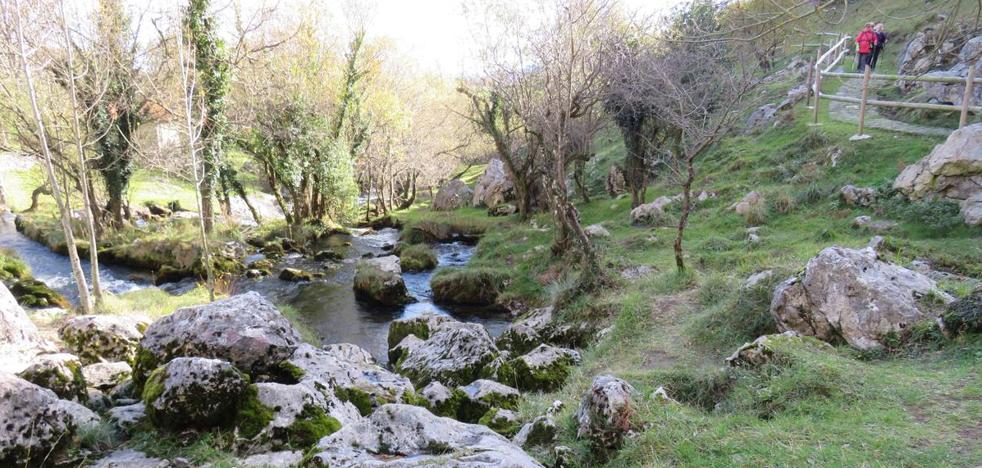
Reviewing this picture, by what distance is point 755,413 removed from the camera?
5.77 metres

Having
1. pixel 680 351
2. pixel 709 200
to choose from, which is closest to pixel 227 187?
pixel 709 200

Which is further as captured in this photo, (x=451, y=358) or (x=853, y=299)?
(x=451, y=358)

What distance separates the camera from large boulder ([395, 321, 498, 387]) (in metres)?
9.88

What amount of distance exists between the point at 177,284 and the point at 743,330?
19.7 metres

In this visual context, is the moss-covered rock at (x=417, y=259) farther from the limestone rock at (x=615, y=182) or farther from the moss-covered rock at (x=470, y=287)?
the limestone rock at (x=615, y=182)

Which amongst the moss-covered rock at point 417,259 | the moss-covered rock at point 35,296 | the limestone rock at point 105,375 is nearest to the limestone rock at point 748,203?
the moss-covered rock at point 417,259

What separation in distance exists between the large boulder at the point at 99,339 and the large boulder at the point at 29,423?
175 inches

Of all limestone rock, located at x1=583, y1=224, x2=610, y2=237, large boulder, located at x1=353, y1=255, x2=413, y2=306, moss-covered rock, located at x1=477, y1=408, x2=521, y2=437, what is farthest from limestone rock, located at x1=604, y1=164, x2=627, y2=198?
moss-covered rock, located at x1=477, y1=408, x2=521, y2=437

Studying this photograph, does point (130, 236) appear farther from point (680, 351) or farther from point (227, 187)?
point (680, 351)

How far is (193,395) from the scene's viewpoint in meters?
5.78

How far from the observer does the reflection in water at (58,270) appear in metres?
18.5

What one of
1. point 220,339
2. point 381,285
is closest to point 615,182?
point 381,285

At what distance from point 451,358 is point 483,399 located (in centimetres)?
242

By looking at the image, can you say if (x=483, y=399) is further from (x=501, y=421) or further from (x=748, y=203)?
(x=748, y=203)
